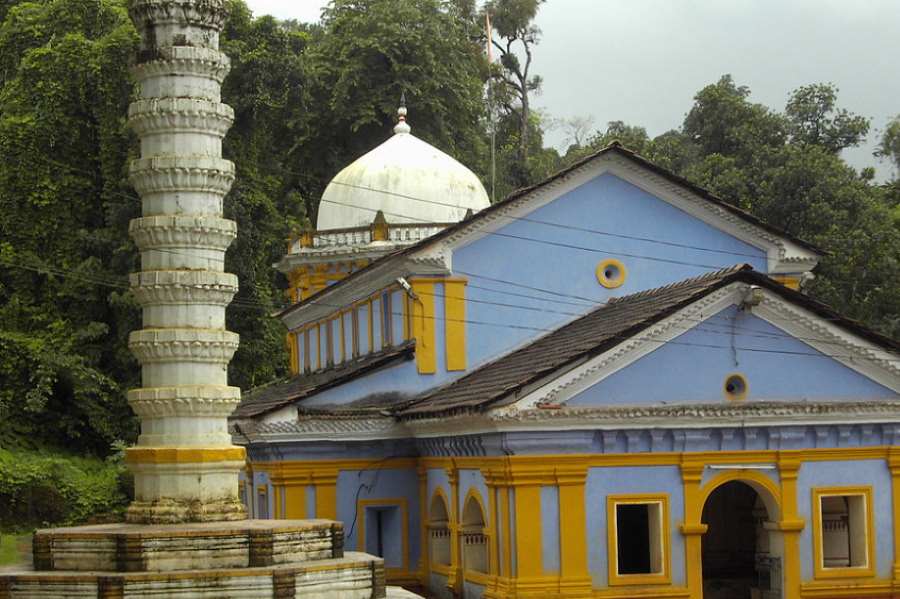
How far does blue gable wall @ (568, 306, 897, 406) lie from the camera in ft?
82.0

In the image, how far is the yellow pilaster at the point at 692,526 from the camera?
25.0 meters

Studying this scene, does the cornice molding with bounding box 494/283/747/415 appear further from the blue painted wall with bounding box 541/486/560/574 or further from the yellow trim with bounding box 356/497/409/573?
the yellow trim with bounding box 356/497/409/573

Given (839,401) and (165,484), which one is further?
(839,401)

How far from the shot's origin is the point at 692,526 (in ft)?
82.3

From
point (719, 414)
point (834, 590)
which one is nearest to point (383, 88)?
Result: point (719, 414)

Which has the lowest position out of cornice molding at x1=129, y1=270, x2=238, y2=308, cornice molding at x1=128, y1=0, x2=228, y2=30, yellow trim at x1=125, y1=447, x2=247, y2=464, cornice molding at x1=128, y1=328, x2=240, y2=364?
yellow trim at x1=125, y1=447, x2=247, y2=464

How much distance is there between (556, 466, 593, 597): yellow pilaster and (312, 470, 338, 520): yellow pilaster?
6193 mm

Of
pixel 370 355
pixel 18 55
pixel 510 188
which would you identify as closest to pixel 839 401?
pixel 370 355

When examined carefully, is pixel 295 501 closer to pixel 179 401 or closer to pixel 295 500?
pixel 295 500

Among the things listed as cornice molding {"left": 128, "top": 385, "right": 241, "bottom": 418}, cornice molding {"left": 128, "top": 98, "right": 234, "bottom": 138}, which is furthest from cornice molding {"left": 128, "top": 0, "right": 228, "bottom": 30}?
cornice molding {"left": 128, "top": 385, "right": 241, "bottom": 418}

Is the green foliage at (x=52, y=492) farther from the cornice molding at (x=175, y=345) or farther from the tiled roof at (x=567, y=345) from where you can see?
the cornice molding at (x=175, y=345)

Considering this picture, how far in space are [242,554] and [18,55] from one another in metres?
37.2

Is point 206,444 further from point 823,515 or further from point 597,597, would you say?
point 823,515

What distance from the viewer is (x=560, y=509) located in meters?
24.4
